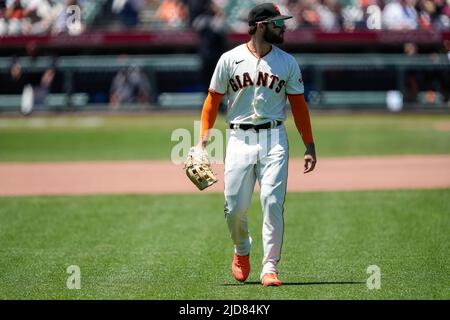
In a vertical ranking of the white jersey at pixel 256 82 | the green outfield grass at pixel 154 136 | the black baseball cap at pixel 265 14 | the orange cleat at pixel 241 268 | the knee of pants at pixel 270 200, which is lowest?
the green outfield grass at pixel 154 136

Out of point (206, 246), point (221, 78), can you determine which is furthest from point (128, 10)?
point (221, 78)

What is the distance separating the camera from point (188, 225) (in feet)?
37.2

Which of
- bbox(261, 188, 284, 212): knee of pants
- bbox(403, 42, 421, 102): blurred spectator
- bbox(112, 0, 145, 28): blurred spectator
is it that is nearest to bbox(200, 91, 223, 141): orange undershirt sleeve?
→ bbox(261, 188, 284, 212): knee of pants

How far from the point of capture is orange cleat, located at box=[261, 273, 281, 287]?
7.48 metres

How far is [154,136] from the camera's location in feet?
75.2

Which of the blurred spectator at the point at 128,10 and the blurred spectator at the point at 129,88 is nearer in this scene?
the blurred spectator at the point at 128,10

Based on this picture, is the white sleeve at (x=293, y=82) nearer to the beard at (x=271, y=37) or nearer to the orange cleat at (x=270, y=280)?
the beard at (x=271, y=37)

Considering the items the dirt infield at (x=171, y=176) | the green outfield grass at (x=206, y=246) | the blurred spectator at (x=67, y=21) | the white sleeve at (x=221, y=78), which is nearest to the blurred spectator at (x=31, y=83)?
the blurred spectator at (x=67, y=21)

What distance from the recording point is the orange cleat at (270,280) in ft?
24.5

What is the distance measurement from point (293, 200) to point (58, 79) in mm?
14402

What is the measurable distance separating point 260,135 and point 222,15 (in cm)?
1778

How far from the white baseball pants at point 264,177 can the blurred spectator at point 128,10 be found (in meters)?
19.0

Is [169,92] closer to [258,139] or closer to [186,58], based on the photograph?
[186,58]

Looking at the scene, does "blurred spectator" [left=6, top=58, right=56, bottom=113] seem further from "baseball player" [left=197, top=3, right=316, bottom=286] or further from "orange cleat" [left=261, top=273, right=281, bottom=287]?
"orange cleat" [left=261, top=273, right=281, bottom=287]
